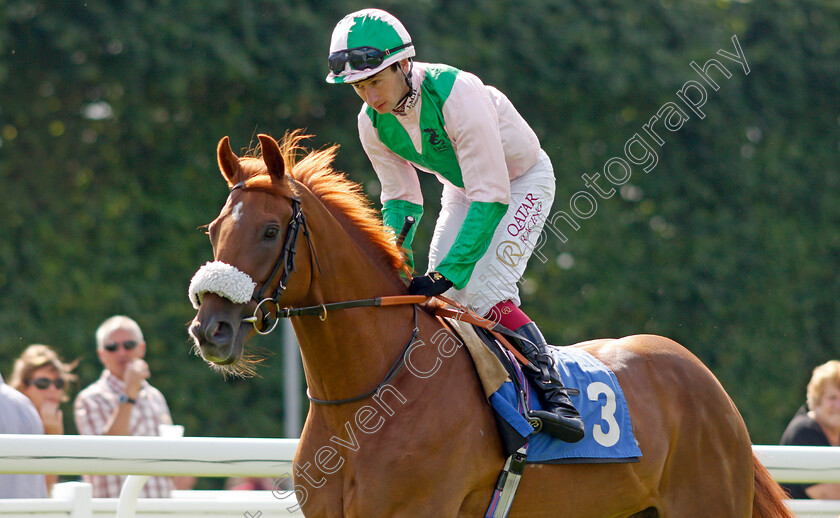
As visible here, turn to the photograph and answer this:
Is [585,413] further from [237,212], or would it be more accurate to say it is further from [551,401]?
[237,212]

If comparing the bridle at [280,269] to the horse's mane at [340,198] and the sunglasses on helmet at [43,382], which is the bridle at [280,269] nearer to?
the horse's mane at [340,198]

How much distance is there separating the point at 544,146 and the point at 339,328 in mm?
7454

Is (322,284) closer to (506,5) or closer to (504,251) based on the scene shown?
(504,251)

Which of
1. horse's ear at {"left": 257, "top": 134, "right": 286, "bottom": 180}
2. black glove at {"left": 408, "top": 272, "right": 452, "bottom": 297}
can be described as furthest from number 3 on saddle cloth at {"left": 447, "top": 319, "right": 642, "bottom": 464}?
horse's ear at {"left": 257, "top": 134, "right": 286, "bottom": 180}

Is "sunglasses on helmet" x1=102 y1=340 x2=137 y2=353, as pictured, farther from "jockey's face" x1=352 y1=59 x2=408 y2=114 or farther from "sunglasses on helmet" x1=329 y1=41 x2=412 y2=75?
"sunglasses on helmet" x1=329 y1=41 x2=412 y2=75

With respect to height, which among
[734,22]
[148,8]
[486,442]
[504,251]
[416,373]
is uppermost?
[148,8]

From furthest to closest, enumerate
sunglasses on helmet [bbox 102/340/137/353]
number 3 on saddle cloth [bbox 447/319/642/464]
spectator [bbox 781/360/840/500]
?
1. sunglasses on helmet [bbox 102/340/137/353]
2. spectator [bbox 781/360/840/500]
3. number 3 on saddle cloth [bbox 447/319/642/464]

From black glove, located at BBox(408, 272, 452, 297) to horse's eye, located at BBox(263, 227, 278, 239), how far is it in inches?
22.9

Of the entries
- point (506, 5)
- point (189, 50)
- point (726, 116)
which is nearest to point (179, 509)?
point (189, 50)

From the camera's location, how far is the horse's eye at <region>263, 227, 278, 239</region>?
290 centimetres

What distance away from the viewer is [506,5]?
10.0 metres

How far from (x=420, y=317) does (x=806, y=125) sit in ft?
31.2

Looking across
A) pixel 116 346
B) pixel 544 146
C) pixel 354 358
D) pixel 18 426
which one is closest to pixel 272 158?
pixel 354 358

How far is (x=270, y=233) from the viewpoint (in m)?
2.90
